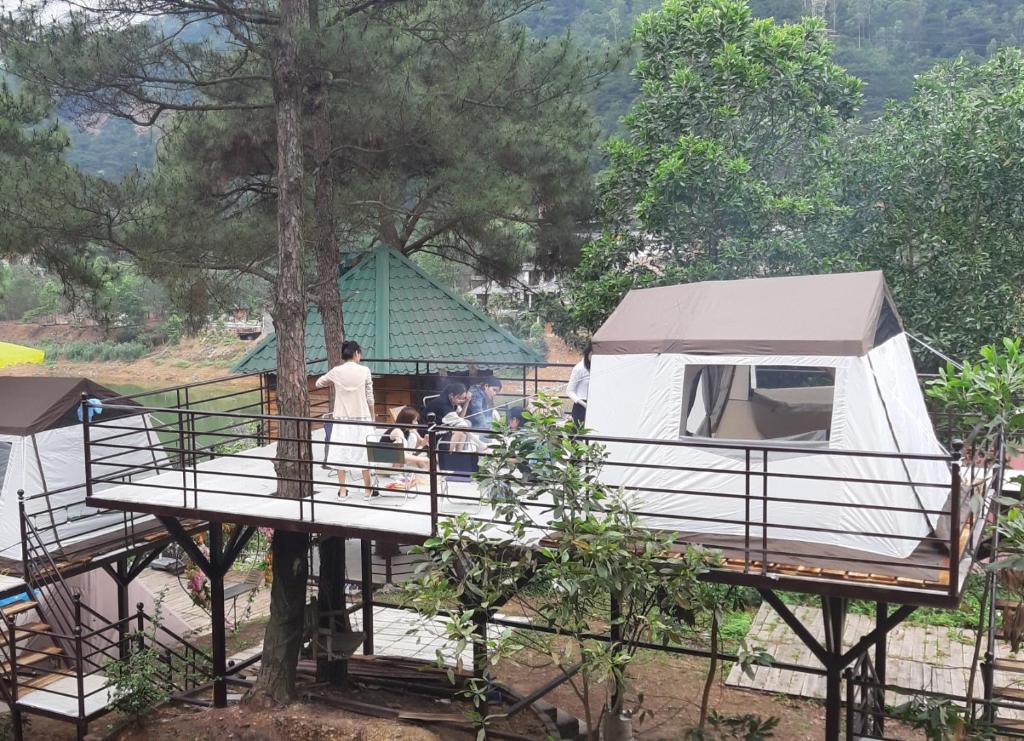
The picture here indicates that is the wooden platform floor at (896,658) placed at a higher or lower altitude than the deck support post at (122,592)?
lower

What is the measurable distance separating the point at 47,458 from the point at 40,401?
69 centimetres

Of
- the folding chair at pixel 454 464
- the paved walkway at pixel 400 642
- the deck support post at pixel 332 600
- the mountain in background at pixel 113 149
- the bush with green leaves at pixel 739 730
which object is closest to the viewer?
the bush with green leaves at pixel 739 730

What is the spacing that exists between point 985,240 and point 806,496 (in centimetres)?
748

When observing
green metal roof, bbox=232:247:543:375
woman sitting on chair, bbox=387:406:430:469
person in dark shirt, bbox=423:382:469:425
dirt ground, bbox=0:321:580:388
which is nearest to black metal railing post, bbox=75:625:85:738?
woman sitting on chair, bbox=387:406:430:469

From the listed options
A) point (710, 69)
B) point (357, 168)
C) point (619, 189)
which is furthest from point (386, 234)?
point (710, 69)

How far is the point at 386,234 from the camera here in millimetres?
16391

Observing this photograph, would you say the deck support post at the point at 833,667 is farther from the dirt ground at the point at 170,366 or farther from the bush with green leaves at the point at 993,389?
the dirt ground at the point at 170,366

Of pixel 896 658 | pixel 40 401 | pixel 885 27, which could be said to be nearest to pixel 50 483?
pixel 40 401

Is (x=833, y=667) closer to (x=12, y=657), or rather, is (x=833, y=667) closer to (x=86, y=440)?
(x=86, y=440)

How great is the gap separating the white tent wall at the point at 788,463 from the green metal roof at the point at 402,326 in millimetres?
6662

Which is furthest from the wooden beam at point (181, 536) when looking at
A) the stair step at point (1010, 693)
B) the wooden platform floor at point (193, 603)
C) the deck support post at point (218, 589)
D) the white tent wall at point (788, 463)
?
the stair step at point (1010, 693)

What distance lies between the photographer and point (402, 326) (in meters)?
14.4

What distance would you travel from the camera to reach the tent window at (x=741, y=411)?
6969 millimetres

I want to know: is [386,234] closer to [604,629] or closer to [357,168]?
[357,168]
